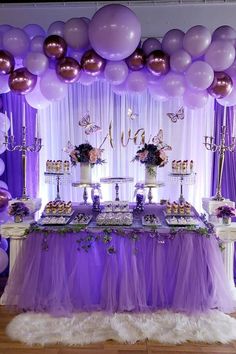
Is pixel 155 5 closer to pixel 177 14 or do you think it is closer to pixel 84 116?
pixel 177 14

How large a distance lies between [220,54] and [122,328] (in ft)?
7.81

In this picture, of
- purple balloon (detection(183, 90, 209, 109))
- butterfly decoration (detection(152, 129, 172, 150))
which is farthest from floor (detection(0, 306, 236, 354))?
purple balloon (detection(183, 90, 209, 109))

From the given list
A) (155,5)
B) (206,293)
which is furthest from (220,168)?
(155,5)

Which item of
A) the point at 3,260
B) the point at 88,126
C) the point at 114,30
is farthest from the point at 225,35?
the point at 3,260

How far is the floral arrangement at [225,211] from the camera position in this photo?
340 centimetres

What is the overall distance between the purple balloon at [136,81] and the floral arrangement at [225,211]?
1.34 metres

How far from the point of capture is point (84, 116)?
416cm

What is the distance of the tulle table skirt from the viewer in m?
3.09

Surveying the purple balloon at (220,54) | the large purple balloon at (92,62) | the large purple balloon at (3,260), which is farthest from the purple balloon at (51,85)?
the large purple balloon at (3,260)

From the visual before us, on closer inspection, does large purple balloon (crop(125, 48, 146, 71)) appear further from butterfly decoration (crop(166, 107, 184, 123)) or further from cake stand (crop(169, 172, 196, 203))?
cake stand (crop(169, 172, 196, 203))

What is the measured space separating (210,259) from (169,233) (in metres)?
0.41

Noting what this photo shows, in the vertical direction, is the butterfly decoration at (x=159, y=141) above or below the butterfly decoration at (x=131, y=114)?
below

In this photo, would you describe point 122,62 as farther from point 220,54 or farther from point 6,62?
point 6,62

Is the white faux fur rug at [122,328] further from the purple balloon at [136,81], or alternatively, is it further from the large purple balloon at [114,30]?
the large purple balloon at [114,30]
